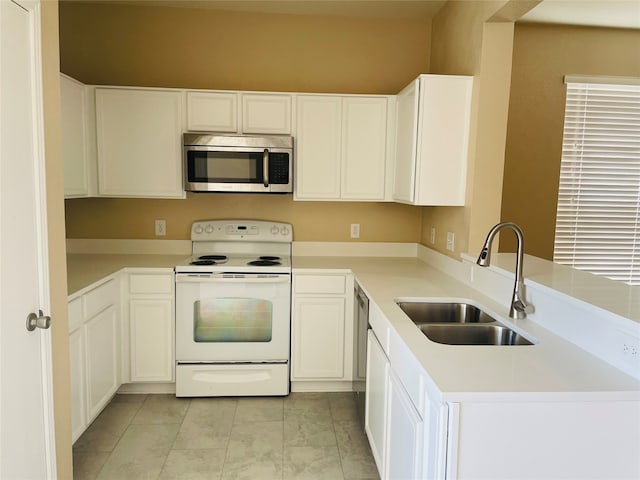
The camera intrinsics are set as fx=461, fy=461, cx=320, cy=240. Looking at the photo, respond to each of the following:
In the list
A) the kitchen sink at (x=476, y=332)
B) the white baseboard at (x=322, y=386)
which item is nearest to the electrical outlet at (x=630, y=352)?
the kitchen sink at (x=476, y=332)

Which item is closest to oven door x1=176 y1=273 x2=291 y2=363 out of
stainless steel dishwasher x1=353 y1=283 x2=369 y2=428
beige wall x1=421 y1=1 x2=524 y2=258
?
stainless steel dishwasher x1=353 y1=283 x2=369 y2=428

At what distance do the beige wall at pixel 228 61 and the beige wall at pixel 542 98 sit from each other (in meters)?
0.75

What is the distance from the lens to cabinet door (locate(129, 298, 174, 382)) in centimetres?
304

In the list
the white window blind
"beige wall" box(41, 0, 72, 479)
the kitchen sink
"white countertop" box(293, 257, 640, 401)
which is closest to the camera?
"white countertop" box(293, 257, 640, 401)

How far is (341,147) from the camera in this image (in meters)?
3.25

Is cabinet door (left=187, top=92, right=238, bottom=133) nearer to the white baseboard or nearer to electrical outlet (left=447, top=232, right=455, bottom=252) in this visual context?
electrical outlet (left=447, top=232, right=455, bottom=252)

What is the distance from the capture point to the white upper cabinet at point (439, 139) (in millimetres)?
2619

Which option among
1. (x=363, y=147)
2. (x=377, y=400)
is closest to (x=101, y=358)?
(x=377, y=400)

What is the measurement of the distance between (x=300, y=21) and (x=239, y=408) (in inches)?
110

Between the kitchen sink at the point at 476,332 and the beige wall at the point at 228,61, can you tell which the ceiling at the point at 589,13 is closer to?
the beige wall at the point at 228,61

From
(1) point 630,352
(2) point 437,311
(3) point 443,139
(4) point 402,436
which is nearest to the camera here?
(1) point 630,352

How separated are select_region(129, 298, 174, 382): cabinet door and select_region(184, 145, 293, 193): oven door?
0.82 meters

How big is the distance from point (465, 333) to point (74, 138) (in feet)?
8.39

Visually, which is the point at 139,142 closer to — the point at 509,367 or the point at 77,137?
the point at 77,137
